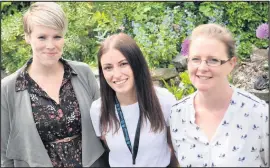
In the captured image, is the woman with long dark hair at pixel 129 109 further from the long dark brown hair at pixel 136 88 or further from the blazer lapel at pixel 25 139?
the blazer lapel at pixel 25 139

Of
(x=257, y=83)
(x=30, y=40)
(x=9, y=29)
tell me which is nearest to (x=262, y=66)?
(x=257, y=83)

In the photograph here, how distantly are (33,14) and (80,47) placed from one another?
3.34ft

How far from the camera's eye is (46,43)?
2.39 metres

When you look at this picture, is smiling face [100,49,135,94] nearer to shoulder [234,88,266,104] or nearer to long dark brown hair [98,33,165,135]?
long dark brown hair [98,33,165,135]

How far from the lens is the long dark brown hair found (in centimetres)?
241

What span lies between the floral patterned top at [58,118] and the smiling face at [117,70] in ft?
0.98

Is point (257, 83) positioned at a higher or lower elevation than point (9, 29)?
lower

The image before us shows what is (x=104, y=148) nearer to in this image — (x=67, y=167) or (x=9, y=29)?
(x=67, y=167)

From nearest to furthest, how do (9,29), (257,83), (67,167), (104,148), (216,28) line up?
1. (216,28)
2. (67,167)
3. (104,148)
4. (257,83)
5. (9,29)

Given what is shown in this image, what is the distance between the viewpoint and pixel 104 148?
9.00ft

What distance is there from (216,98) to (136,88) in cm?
50

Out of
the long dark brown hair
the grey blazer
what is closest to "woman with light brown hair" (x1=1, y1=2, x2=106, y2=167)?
the grey blazer

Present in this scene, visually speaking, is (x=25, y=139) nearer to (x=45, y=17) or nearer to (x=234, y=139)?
(x=45, y=17)

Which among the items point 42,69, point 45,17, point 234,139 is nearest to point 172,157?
point 234,139
